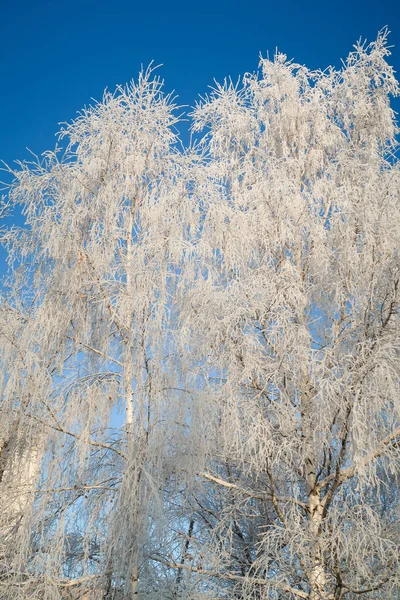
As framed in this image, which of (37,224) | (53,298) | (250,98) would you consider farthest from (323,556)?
(250,98)

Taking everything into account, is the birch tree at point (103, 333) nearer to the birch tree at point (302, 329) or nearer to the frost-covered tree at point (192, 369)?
the frost-covered tree at point (192, 369)

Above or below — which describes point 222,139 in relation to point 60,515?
above

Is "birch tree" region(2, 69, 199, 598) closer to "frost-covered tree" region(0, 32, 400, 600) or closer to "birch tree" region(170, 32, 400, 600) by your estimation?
"frost-covered tree" region(0, 32, 400, 600)

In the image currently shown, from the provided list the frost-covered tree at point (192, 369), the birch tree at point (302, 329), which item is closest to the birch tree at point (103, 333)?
the frost-covered tree at point (192, 369)

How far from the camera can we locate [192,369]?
4773 mm

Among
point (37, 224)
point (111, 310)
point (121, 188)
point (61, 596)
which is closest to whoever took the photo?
point (61, 596)

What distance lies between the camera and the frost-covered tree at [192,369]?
411 cm

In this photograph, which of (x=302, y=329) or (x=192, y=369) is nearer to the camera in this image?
(x=192, y=369)

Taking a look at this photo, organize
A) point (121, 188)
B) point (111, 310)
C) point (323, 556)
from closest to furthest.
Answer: point (323, 556), point (111, 310), point (121, 188)

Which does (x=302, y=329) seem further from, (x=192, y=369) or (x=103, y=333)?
(x=103, y=333)

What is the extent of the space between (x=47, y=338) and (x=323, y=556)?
9.44 feet

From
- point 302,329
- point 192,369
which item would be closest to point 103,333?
point 192,369

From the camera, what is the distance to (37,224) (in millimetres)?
5270

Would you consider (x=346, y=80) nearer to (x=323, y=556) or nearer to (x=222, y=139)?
(x=222, y=139)
